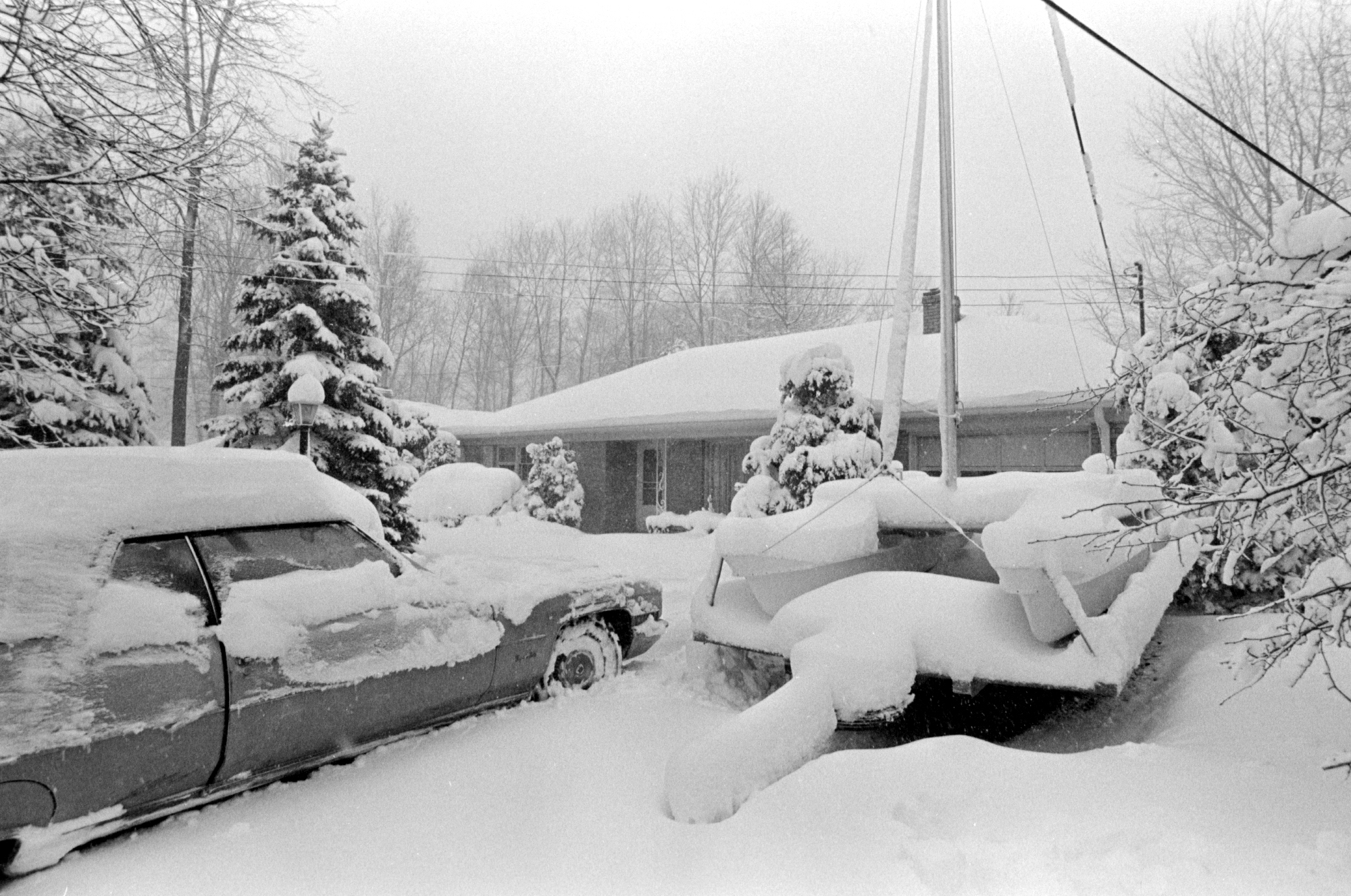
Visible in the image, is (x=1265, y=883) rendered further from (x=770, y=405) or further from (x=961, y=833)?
(x=770, y=405)

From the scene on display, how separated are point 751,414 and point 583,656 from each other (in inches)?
395

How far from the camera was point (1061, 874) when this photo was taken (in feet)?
7.97

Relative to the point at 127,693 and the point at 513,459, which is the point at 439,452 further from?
the point at 127,693

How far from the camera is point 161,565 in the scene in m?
3.22

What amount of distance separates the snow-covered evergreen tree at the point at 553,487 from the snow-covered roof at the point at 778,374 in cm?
61

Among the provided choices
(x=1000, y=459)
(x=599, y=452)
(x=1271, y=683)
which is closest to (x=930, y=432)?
(x=1000, y=459)

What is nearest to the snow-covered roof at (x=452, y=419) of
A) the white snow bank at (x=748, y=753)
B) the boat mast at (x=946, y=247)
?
the boat mast at (x=946, y=247)

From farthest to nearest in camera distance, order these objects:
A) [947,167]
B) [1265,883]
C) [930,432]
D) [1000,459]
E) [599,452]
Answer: [599,452] < [930,432] < [1000,459] < [947,167] < [1265,883]

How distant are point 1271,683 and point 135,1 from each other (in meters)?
8.44

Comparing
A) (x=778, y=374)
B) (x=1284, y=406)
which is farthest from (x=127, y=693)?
(x=778, y=374)

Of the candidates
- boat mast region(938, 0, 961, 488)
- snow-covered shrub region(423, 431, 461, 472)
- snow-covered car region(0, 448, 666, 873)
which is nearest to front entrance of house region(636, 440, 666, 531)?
snow-covered shrub region(423, 431, 461, 472)

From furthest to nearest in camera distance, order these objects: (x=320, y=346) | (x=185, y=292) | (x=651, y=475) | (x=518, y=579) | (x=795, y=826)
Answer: (x=651, y=475) < (x=185, y=292) < (x=320, y=346) < (x=518, y=579) < (x=795, y=826)

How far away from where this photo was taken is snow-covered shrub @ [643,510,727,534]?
16188 millimetres

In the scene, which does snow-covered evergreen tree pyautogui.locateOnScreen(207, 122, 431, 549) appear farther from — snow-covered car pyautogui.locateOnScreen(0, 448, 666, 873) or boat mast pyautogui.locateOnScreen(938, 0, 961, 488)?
boat mast pyautogui.locateOnScreen(938, 0, 961, 488)
